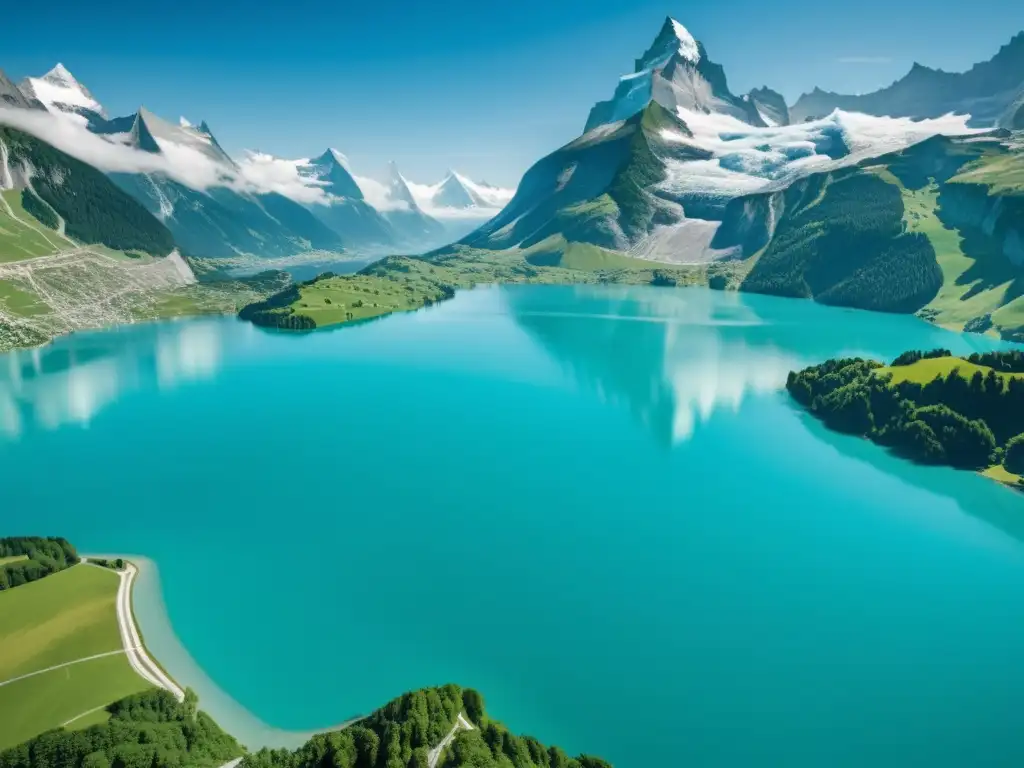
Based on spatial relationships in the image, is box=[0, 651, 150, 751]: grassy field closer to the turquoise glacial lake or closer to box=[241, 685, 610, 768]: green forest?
the turquoise glacial lake

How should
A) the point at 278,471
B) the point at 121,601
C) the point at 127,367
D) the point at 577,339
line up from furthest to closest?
the point at 577,339
the point at 127,367
the point at 278,471
the point at 121,601

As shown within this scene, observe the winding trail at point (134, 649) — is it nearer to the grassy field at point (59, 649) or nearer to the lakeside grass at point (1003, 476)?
the grassy field at point (59, 649)

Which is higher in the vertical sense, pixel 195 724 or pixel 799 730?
pixel 195 724

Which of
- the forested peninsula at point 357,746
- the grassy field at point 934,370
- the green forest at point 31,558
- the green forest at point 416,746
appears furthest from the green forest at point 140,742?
the grassy field at point 934,370

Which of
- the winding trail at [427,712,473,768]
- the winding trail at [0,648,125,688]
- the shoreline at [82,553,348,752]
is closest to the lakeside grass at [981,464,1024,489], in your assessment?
the winding trail at [427,712,473,768]

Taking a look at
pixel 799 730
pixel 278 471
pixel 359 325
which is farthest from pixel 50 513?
pixel 359 325

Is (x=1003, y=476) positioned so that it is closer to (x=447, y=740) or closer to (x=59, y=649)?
(x=447, y=740)

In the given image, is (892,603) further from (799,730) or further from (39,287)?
(39,287)

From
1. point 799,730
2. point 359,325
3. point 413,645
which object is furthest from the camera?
point 359,325
